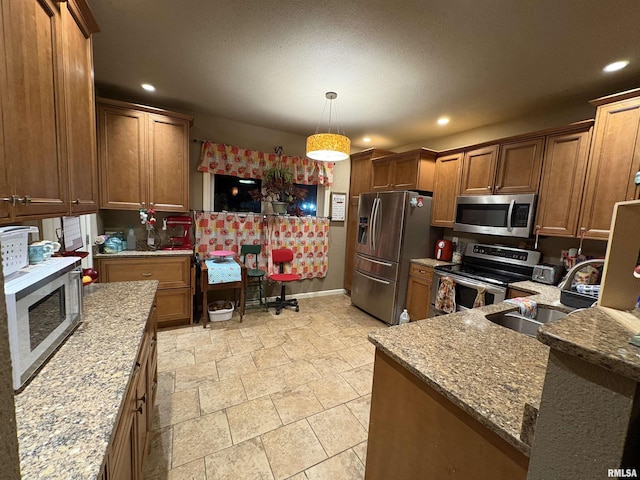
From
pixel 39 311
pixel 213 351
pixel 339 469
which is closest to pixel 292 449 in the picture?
pixel 339 469

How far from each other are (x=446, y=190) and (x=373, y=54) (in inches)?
74.8

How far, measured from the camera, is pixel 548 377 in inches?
18.7

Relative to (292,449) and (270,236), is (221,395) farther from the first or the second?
(270,236)

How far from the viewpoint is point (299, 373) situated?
2.31 m

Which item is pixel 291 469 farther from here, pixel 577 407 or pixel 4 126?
pixel 4 126

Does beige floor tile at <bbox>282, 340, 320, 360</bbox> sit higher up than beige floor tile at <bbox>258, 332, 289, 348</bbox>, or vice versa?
beige floor tile at <bbox>258, 332, 289, 348</bbox>

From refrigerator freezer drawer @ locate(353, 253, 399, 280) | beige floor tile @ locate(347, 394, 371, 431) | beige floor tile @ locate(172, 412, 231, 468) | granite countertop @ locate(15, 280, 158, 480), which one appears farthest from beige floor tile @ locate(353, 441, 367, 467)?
refrigerator freezer drawer @ locate(353, 253, 399, 280)

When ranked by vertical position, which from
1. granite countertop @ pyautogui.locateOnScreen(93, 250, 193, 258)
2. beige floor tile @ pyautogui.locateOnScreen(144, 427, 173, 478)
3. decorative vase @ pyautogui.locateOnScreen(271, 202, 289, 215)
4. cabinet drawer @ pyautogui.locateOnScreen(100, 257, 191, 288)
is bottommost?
beige floor tile @ pyautogui.locateOnScreen(144, 427, 173, 478)

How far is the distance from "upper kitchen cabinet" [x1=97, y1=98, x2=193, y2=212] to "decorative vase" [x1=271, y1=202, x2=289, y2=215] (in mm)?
1107

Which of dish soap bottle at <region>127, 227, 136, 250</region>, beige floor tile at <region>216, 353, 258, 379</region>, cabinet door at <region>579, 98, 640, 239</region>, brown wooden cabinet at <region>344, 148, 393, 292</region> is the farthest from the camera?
brown wooden cabinet at <region>344, 148, 393, 292</region>

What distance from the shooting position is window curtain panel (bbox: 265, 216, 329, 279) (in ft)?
12.4

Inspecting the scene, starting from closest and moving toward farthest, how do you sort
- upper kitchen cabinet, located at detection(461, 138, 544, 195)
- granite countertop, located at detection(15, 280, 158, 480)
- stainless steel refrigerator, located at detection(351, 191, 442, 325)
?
granite countertop, located at detection(15, 280, 158, 480)
upper kitchen cabinet, located at detection(461, 138, 544, 195)
stainless steel refrigerator, located at detection(351, 191, 442, 325)

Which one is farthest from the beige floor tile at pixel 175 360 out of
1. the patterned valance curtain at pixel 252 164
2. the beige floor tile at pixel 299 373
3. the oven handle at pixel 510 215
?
the oven handle at pixel 510 215

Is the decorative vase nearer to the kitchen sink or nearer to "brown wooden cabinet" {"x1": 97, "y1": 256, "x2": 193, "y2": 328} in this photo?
"brown wooden cabinet" {"x1": 97, "y1": 256, "x2": 193, "y2": 328}
